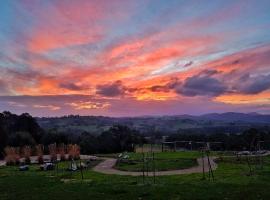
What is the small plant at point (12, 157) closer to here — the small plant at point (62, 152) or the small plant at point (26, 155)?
the small plant at point (26, 155)

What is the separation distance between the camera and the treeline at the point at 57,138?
74.2 m

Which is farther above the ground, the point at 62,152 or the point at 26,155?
the point at 62,152

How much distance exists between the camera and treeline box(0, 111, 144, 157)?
2923 inches

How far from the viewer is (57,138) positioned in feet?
258

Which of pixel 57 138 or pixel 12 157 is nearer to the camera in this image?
pixel 12 157

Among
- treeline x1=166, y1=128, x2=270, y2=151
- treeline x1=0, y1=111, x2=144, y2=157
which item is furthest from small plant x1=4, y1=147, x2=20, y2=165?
treeline x1=166, y1=128, x2=270, y2=151

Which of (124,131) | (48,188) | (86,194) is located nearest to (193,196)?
(86,194)

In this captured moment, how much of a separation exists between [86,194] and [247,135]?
2905 inches

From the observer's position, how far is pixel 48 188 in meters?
26.1

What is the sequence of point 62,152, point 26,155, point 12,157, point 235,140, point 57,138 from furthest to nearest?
point 235,140 < point 57,138 < point 62,152 < point 26,155 < point 12,157

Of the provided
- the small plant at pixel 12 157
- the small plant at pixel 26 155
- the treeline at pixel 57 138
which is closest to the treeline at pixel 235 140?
the treeline at pixel 57 138

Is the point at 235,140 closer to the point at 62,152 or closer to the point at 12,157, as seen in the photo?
the point at 62,152

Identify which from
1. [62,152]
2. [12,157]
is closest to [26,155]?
[12,157]

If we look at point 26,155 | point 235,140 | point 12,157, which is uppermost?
point 235,140
